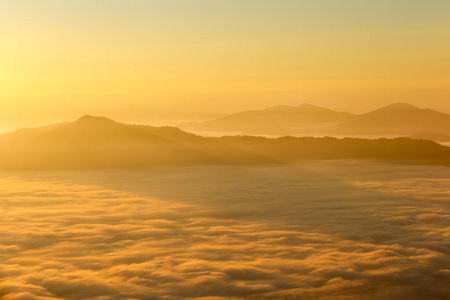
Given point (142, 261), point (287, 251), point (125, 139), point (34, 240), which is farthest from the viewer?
point (125, 139)

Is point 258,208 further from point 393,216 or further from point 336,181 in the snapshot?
point 336,181

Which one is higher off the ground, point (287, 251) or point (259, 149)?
point (259, 149)

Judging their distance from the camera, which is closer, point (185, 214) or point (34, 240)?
point (34, 240)

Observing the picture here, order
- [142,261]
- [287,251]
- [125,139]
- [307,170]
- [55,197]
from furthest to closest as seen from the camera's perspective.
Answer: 1. [125,139]
2. [307,170]
3. [55,197]
4. [287,251]
5. [142,261]

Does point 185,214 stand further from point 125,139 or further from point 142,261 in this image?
point 125,139

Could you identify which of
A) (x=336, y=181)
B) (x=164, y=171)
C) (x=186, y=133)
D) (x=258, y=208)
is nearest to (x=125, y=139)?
(x=186, y=133)

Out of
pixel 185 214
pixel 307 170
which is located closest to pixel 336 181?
pixel 307 170
